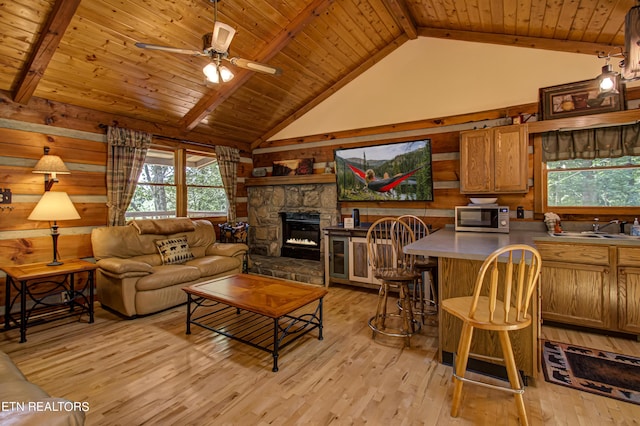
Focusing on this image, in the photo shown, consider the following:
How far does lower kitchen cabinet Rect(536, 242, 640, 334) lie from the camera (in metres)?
2.87

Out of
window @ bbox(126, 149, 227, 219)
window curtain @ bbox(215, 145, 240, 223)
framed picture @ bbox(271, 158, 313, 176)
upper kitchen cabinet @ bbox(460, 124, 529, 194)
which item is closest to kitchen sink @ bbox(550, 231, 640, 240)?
upper kitchen cabinet @ bbox(460, 124, 529, 194)

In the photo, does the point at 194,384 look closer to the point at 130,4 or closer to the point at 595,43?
the point at 130,4

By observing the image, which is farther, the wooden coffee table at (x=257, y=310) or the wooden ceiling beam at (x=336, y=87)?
the wooden ceiling beam at (x=336, y=87)

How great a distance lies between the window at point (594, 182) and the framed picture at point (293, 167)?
3634 millimetres

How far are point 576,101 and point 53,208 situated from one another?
19.5 ft

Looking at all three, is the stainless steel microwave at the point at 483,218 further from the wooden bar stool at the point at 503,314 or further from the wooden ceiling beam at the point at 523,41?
the wooden ceiling beam at the point at 523,41

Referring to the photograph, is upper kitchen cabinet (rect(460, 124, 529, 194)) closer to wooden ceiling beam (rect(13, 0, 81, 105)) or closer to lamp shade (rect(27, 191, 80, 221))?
wooden ceiling beam (rect(13, 0, 81, 105))

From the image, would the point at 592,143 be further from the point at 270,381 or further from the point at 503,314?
the point at 270,381

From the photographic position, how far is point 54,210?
133 inches

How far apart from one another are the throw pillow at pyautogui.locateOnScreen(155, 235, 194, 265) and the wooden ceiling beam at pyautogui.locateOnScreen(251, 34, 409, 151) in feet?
9.13

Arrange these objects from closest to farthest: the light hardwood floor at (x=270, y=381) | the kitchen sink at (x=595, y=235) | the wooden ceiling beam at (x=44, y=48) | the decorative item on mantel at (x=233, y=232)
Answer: the light hardwood floor at (x=270, y=381), the wooden ceiling beam at (x=44, y=48), the kitchen sink at (x=595, y=235), the decorative item on mantel at (x=233, y=232)

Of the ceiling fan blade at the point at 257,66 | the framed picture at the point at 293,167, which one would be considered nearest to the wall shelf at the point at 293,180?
the framed picture at the point at 293,167

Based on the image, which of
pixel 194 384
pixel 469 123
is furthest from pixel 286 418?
pixel 469 123

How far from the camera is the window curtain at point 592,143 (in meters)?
3.26
